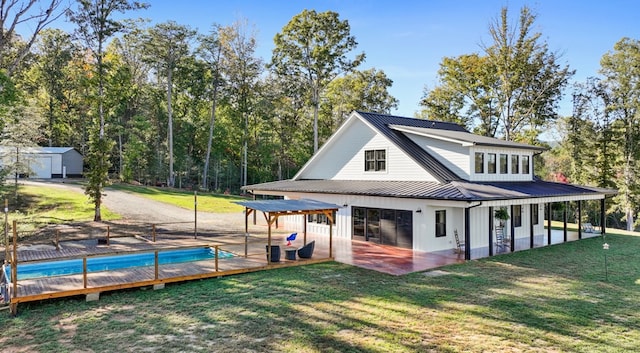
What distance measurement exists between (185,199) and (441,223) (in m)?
22.0

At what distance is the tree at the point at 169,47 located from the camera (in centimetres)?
3678

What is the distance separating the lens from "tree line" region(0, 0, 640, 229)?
21531mm

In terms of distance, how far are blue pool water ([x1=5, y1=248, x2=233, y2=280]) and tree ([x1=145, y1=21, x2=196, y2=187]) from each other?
24.0 m

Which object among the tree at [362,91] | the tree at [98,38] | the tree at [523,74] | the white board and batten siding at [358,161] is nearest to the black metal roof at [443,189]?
the white board and batten siding at [358,161]

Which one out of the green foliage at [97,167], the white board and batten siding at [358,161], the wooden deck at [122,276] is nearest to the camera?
the wooden deck at [122,276]

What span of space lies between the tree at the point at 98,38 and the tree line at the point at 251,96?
6 centimetres

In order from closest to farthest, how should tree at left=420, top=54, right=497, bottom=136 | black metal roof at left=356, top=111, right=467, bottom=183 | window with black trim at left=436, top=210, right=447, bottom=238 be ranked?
window with black trim at left=436, top=210, right=447, bottom=238 → black metal roof at left=356, top=111, right=467, bottom=183 → tree at left=420, top=54, right=497, bottom=136

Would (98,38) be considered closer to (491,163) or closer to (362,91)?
(491,163)

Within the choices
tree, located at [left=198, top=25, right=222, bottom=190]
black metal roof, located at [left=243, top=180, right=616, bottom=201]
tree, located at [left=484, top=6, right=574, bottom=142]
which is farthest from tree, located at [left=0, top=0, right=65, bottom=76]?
tree, located at [left=484, top=6, right=574, bottom=142]

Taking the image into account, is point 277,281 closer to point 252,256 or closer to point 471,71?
point 252,256

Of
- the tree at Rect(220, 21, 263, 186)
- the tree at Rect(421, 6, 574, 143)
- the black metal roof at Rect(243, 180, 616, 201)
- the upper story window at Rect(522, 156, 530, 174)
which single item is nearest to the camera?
the black metal roof at Rect(243, 180, 616, 201)

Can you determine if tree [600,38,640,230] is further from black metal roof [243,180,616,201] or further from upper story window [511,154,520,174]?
upper story window [511,154,520,174]

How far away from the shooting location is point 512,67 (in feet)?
97.4

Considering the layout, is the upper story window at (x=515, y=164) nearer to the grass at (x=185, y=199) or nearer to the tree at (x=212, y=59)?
the grass at (x=185, y=199)
